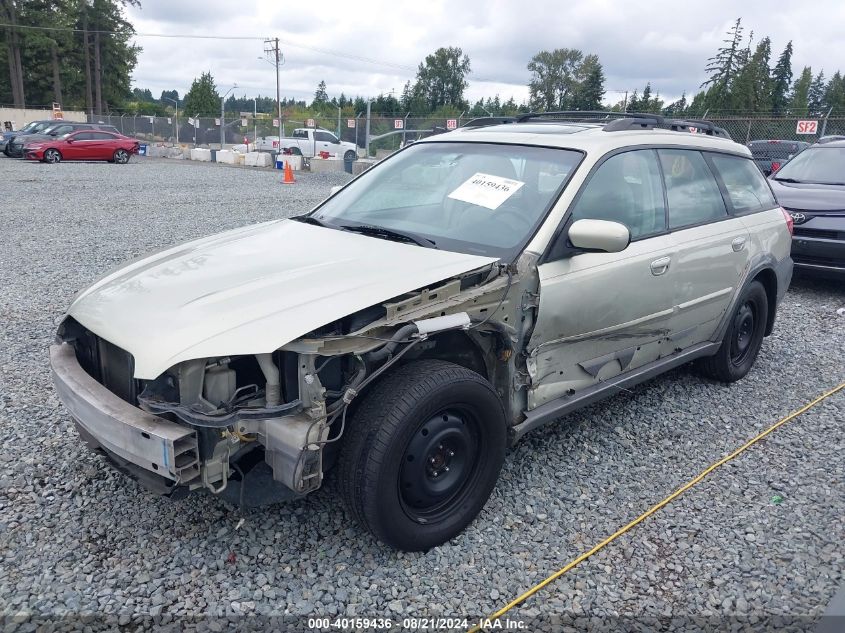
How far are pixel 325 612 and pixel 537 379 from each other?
1.44 meters

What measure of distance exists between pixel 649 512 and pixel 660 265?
1.38m

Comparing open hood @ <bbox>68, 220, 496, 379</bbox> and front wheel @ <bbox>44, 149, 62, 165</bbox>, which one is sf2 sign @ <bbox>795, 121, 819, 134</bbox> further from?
front wheel @ <bbox>44, 149, 62, 165</bbox>

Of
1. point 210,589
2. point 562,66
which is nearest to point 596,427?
point 210,589

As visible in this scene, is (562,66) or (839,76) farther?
(839,76)

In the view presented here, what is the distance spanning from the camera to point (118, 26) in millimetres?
57094

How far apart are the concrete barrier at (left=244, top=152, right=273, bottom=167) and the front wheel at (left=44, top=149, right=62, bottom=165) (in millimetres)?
6791

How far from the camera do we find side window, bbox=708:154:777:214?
4516 millimetres

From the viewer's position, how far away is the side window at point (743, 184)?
14.8ft

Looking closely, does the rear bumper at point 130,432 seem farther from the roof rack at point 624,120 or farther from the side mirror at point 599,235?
the roof rack at point 624,120

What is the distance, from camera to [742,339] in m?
4.88

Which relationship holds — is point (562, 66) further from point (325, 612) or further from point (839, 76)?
point (325, 612)

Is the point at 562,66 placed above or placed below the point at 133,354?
above

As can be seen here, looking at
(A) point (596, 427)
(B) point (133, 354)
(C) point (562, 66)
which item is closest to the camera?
(B) point (133, 354)

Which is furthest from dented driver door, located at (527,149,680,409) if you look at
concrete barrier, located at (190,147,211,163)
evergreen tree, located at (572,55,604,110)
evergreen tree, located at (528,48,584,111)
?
evergreen tree, located at (528,48,584,111)
